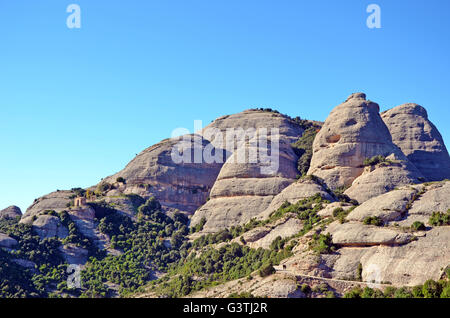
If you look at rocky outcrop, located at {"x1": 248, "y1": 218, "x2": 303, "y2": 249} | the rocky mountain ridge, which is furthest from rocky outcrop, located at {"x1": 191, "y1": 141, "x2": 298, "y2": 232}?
rocky outcrop, located at {"x1": 248, "y1": 218, "x2": 303, "y2": 249}

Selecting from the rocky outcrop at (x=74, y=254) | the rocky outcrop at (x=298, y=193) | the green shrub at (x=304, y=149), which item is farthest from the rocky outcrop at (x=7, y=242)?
the green shrub at (x=304, y=149)

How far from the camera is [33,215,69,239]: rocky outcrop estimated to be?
7575cm

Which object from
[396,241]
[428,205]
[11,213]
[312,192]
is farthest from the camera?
[11,213]

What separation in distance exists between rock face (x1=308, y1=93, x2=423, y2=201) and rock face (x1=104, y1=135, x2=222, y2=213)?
16.7 m

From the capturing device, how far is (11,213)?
319 ft

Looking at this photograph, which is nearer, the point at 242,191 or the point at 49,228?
the point at 49,228

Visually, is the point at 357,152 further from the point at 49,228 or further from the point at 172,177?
the point at 49,228

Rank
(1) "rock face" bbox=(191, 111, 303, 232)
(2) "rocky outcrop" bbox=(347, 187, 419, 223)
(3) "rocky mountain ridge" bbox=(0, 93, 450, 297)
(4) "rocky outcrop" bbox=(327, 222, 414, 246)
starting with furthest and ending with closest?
(1) "rock face" bbox=(191, 111, 303, 232), (2) "rocky outcrop" bbox=(347, 187, 419, 223), (3) "rocky mountain ridge" bbox=(0, 93, 450, 297), (4) "rocky outcrop" bbox=(327, 222, 414, 246)

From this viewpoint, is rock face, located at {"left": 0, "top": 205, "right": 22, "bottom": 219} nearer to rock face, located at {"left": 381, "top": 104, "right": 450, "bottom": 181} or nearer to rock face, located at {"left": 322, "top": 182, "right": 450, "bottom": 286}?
rock face, located at {"left": 322, "top": 182, "right": 450, "bottom": 286}

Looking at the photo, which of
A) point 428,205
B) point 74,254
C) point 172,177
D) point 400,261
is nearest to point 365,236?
point 400,261

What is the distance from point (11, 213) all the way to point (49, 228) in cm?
2361

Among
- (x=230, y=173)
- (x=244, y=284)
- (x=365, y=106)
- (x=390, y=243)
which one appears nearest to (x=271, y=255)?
(x=244, y=284)

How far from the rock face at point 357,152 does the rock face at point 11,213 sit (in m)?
44.7
